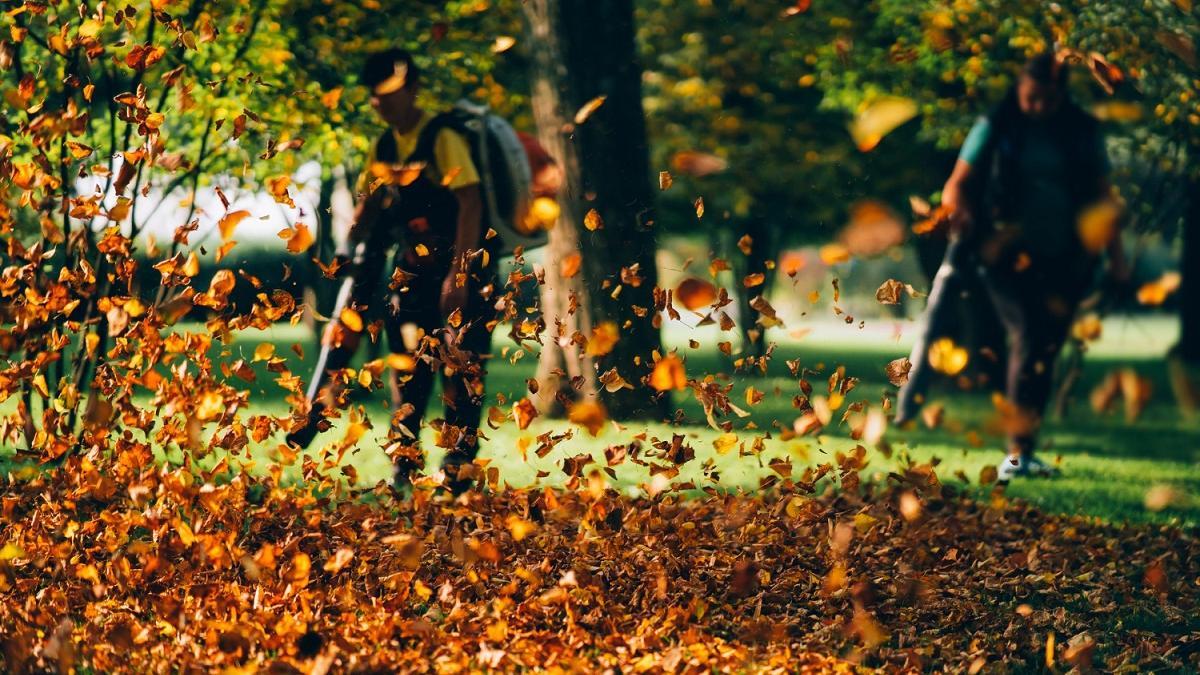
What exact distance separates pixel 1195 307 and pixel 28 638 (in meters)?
17.9

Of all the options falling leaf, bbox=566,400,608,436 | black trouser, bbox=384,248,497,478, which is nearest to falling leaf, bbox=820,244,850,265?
falling leaf, bbox=566,400,608,436

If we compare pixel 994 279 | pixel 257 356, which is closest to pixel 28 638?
pixel 257 356

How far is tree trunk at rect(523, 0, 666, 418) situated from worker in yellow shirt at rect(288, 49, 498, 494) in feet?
6.18

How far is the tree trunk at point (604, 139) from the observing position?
676cm

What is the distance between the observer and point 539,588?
376cm

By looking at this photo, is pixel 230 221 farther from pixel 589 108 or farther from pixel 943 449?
pixel 943 449

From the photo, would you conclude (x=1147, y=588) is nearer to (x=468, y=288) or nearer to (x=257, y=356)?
(x=468, y=288)

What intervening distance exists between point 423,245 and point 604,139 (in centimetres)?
260

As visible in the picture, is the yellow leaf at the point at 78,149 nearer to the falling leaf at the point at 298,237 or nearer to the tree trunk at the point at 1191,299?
the falling leaf at the point at 298,237

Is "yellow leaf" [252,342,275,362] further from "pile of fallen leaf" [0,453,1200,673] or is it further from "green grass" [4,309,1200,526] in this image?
"pile of fallen leaf" [0,453,1200,673]

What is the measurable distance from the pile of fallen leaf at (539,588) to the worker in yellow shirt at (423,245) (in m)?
0.49

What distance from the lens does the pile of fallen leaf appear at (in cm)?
321

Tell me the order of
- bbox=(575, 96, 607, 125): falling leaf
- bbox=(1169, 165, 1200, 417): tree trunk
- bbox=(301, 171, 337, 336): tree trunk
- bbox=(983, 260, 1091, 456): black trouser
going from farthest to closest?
bbox=(1169, 165, 1200, 417): tree trunk → bbox=(983, 260, 1091, 456): black trouser → bbox=(301, 171, 337, 336): tree trunk → bbox=(575, 96, 607, 125): falling leaf

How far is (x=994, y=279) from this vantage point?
19.6 ft
